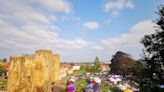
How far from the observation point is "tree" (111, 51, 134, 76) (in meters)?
45.8

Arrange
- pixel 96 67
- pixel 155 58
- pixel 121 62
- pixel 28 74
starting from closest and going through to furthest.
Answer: pixel 28 74, pixel 155 58, pixel 121 62, pixel 96 67

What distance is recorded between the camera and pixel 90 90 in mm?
14812

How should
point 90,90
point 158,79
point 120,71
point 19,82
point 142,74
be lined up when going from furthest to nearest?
point 120,71 < point 142,74 < point 158,79 < point 90,90 < point 19,82

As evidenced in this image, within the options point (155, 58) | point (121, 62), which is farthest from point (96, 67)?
point (155, 58)

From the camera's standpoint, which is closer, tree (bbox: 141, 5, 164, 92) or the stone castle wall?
the stone castle wall

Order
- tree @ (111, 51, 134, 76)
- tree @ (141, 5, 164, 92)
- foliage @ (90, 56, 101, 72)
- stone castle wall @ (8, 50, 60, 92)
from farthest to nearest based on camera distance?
foliage @ (90, 56, 101, 72)
tree @ (111, 51, 134, 76)
tree @ (141, 5, 164, 92)
stone castle wall @ (8, 50, 60, 92)

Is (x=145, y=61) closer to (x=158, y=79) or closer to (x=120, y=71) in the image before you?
(x=158, y=79)

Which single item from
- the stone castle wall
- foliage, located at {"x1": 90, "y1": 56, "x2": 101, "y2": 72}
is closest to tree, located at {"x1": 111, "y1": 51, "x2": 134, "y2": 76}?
foliage, located at {"x1": 90, "y1": 56, "x2": 101, "y2": 72}

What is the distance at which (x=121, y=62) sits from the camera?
1852 inches

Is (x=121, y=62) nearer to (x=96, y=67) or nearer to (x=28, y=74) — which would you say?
(x=96, y=67)

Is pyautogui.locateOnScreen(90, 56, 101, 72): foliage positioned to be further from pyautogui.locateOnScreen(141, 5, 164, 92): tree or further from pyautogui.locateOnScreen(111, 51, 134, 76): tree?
pyautogui.locateOnScreen(141, 5, 164, 92): tree

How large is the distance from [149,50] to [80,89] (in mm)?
7037

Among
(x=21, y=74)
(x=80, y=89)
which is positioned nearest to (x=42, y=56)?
(x=21, y=74)

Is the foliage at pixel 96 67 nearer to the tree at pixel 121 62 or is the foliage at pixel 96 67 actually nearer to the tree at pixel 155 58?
the tree at pixel 121 62
